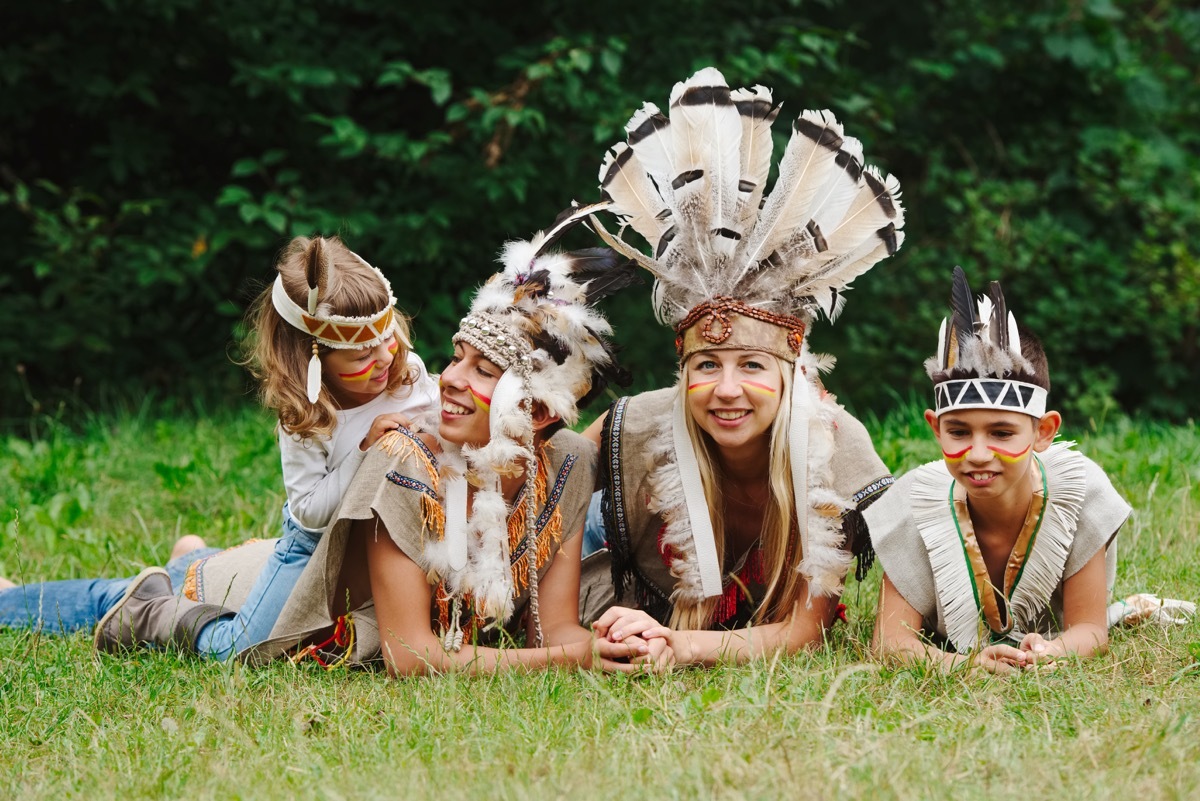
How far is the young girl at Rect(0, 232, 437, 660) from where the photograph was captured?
3939 millimetres

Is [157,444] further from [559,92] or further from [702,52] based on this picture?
[702,52]

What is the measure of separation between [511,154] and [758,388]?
3.82 metres

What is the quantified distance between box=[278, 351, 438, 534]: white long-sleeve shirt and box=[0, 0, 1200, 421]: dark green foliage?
264 centimetres

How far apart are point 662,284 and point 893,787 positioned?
1664mm

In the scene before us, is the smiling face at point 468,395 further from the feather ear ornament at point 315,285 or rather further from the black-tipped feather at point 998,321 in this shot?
the black-tipped feather at point 998,321

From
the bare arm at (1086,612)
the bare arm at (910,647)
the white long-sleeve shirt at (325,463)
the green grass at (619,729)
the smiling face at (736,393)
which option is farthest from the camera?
the white long-sleeve shirt at (325,463)

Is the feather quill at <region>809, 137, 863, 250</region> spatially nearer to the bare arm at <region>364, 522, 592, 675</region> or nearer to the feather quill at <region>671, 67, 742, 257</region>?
the feather quill at <region>671, 67, 742, 257</region>

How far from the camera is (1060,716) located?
3119 mm

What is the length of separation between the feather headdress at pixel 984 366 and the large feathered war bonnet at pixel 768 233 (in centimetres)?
31

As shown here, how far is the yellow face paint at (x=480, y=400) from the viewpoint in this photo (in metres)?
3.69

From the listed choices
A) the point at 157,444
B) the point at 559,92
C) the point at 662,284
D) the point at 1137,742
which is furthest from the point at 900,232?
the point at 157,444

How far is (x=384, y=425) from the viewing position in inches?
152

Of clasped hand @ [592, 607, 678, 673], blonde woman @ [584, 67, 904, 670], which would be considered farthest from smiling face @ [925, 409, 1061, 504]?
clasped hand @ [592, 607, 678, 673]

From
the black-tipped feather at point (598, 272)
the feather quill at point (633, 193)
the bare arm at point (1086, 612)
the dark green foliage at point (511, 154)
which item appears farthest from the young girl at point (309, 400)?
the dark green foliage at point (511, 154)
